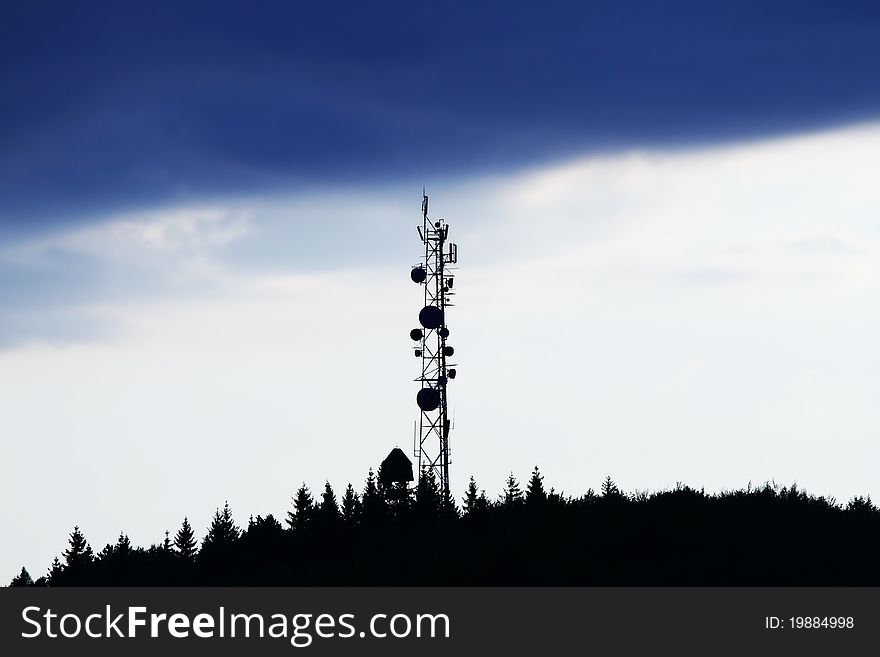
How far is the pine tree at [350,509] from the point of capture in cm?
5225

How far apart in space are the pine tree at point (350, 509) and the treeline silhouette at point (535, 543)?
9 cm

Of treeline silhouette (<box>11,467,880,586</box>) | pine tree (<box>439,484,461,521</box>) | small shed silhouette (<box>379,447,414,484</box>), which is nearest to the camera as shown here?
treeline silhouette (<box>11,467,880,586</box>)

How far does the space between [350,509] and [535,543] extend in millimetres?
15711

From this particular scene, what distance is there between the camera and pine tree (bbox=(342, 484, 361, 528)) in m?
52.2

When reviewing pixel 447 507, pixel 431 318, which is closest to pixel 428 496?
pixel 447 507

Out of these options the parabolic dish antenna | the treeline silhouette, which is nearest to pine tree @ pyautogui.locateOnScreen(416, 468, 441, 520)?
the treeline silhouette

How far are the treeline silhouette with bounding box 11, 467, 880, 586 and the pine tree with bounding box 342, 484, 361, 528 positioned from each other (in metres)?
0.09

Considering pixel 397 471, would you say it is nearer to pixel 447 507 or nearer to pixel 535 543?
pixel 447 507

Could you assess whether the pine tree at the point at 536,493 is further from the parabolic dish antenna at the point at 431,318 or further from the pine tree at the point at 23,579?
the pine tree at the point at 23,579

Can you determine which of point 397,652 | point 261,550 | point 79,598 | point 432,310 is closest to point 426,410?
point 432,310

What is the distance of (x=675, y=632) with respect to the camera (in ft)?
98.1

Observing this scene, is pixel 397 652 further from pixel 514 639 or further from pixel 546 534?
pixel 546 534

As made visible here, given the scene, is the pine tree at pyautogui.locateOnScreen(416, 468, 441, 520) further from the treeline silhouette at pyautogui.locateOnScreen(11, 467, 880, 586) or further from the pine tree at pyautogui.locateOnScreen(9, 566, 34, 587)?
the pine tree at pyautogui.locateOnScreen(9, 566, 34, 587)

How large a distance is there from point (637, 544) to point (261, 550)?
18114 millimetres
